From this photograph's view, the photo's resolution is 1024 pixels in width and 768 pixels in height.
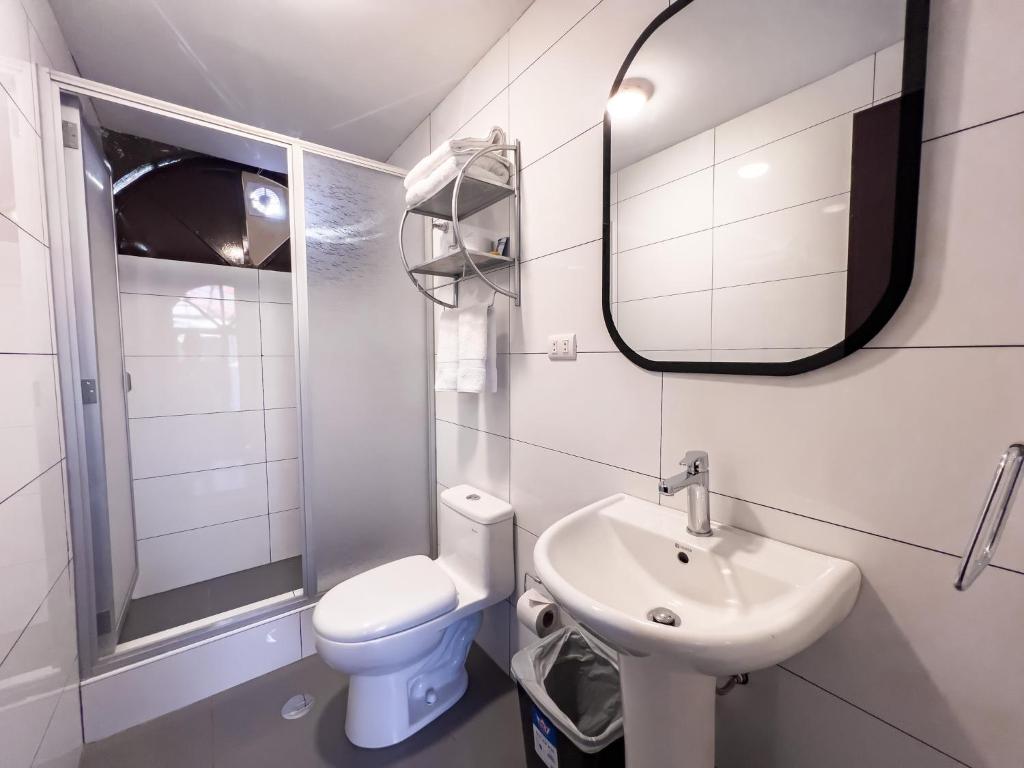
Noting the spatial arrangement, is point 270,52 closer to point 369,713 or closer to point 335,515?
point 335,515

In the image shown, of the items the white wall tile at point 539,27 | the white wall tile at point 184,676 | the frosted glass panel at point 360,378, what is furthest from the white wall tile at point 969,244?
the white wall tile at point 184,676

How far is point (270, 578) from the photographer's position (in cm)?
217

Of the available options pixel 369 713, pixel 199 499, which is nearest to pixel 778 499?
pixel 369 713

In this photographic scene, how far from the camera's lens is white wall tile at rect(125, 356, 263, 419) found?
6.46ft

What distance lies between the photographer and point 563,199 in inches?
49.1

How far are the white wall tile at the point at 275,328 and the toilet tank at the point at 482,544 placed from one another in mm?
1419

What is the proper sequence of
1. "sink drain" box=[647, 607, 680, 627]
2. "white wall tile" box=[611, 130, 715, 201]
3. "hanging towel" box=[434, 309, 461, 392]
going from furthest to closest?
"hanging towel" box=[434, 309, 461, 392]
"white wall tile" box=[611, 130, 715, 201]
"sink drain" box=[647, 607, 680, 627]

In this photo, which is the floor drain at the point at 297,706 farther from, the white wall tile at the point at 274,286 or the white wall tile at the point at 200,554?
the white wall tile at the point at 274,286

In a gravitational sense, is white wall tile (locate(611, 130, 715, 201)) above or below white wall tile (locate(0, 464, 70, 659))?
above

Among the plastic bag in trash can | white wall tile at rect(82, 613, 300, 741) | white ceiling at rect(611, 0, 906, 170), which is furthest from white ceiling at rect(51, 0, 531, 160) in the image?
white wall tile at rect(82, 613, 300, 741)

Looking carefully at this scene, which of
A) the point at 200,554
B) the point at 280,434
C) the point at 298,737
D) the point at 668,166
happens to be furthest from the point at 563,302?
the point at 200,554

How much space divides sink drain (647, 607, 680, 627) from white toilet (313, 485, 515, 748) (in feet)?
2.27

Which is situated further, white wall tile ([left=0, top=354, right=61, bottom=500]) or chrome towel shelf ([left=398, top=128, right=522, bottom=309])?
chrome towel shelf ([left=398, top=128, right=522, bottom=309])

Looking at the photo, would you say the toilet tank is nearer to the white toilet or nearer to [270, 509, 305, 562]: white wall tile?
the white toilet
